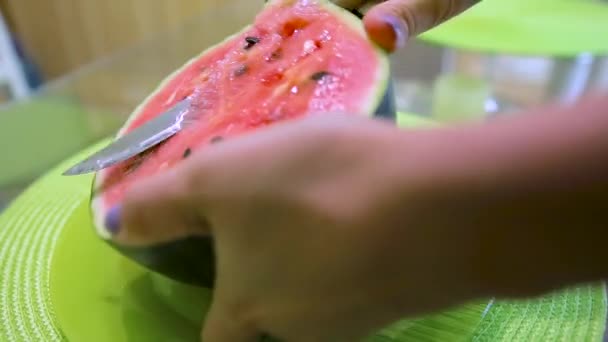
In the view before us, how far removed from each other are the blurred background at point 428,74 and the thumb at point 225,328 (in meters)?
0.65

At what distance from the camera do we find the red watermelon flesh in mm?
681

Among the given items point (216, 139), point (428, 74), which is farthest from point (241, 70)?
point (428, 74)

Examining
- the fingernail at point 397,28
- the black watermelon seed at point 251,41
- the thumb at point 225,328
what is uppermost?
the fingernail at point 397,28

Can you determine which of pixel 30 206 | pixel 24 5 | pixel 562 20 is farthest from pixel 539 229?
pixel 24 5

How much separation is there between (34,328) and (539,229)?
0.57 m

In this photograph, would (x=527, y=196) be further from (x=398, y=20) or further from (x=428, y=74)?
(x=428, y=74)

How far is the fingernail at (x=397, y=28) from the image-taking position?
2.34ft

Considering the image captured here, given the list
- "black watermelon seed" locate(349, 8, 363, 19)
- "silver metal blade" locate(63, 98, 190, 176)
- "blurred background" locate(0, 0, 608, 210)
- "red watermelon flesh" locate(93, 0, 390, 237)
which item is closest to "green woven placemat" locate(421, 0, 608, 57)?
"blurred background" locate(0, 0, 608, 210)

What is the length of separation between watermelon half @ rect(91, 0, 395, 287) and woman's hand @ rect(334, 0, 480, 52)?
2 centimetres

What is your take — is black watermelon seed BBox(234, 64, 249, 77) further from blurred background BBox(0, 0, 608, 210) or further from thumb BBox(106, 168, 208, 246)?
blurred background BBox(0, 0, 608, 210)

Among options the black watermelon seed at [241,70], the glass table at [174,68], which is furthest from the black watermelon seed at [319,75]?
the glass table at [174,68]

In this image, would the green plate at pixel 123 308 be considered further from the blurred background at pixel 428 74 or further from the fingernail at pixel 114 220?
the blurred background at pixel 428 74

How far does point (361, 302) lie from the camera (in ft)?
1.42

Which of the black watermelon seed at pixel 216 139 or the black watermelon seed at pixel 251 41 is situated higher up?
the black watermelon seed at pixel 251 41
